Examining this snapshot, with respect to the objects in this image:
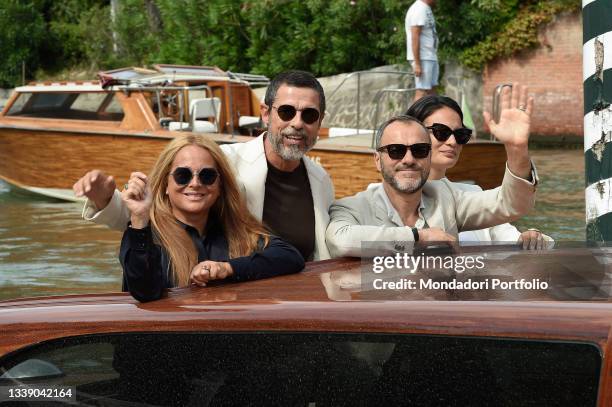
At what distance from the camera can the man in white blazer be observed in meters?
3.52

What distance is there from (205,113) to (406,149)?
9457mm

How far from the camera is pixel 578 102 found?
19.1 metres

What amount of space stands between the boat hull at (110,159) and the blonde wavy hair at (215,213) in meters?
7.76

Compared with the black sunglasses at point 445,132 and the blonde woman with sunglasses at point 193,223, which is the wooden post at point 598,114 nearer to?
the black sunglasses at point 445,132

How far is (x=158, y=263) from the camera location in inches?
99.7

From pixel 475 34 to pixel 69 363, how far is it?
18.7m

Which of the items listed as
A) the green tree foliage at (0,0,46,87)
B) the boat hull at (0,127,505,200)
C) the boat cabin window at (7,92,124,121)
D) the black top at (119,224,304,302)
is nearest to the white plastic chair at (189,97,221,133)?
the boat hull at (0,127,505,200)

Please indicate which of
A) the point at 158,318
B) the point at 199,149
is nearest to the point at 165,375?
the point at 158,318

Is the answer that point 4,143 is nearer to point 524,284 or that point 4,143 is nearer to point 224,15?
point 224,15

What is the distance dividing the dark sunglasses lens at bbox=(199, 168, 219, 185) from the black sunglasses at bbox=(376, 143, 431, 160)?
543mm

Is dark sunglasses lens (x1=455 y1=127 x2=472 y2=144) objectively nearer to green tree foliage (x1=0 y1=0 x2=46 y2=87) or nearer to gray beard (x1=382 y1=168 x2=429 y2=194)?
gray beard (x1=382 y1=168 x2=429 y2=194)

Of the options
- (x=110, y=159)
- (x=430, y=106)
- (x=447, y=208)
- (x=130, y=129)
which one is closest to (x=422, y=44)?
(x=130, y=129)

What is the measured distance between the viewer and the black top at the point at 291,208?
349 cm

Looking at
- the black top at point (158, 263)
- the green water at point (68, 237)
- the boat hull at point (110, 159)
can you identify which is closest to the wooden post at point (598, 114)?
the black top at point (158, 263)
